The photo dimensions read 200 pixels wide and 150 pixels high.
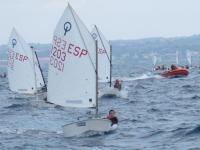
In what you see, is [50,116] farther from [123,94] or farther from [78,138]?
[123,94]

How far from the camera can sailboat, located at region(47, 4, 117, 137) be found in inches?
1289

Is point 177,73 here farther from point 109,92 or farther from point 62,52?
point 62,52

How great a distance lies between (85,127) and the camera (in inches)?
1288

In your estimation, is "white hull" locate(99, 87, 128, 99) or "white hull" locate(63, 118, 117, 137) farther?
"white hull" locate(99, 87, 128, 99)

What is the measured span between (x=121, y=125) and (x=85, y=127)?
5.41 metres

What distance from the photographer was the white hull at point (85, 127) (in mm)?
32594

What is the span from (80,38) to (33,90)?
22.7 meters

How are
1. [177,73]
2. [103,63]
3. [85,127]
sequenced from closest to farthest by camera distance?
[85,127]
[103,63]
[177,73]

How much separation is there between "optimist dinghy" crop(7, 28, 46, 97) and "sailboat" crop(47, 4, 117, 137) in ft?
66.1

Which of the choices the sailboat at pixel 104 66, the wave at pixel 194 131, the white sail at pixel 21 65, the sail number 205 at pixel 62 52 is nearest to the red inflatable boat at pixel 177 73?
the sailboat at pixel 104 66

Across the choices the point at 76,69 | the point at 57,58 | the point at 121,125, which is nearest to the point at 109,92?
the point at 121,125

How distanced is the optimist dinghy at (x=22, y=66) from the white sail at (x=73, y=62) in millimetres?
19989

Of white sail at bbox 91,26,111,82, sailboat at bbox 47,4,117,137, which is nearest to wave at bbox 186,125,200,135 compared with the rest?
sailboat at bbox 47,4,117,137

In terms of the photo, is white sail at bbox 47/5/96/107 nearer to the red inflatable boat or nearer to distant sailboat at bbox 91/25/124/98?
distant sailboat at bbox 91/25/124/98
